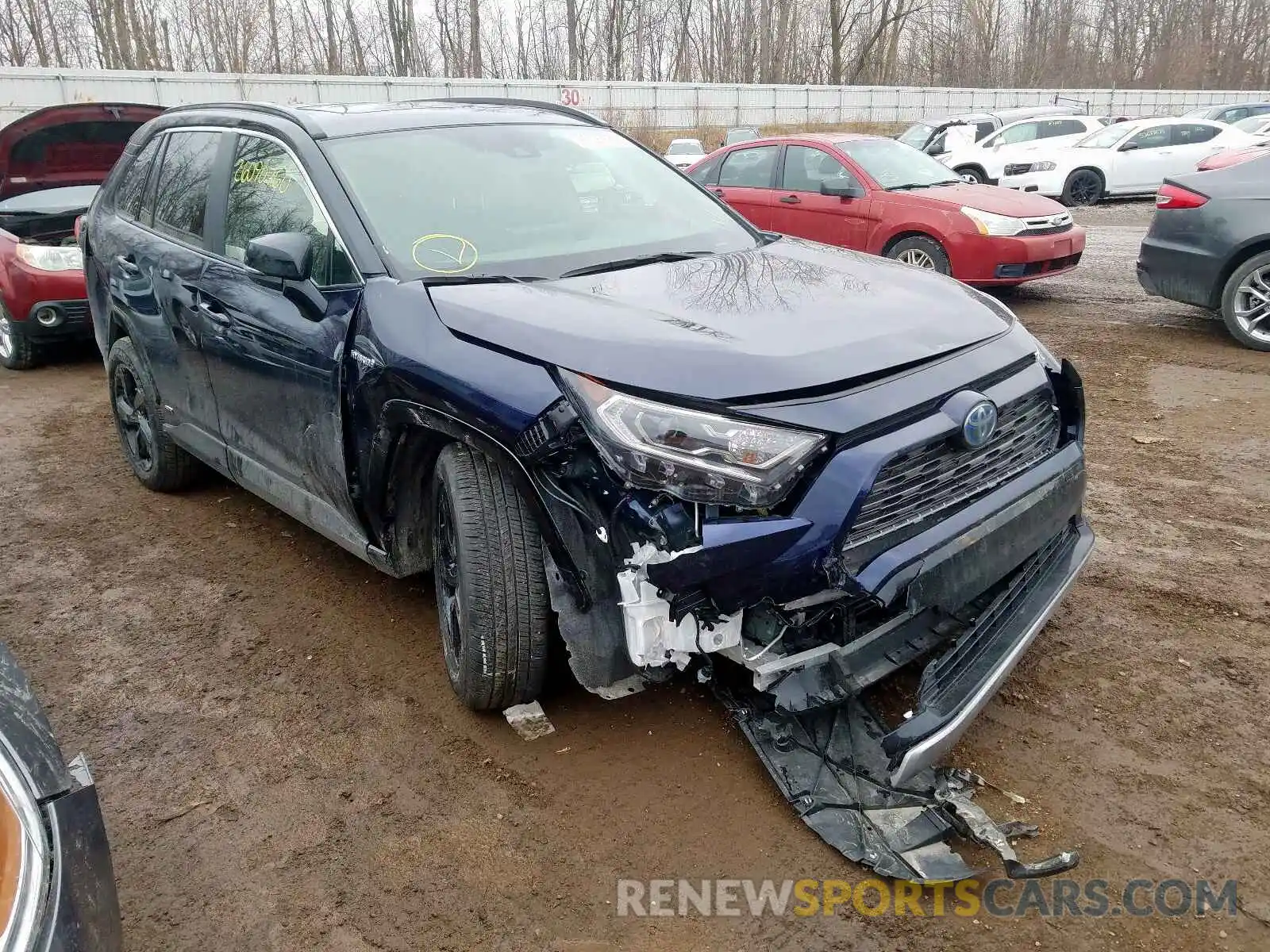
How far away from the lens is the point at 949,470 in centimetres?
254

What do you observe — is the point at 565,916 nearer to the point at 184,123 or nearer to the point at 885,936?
the point at 885,936

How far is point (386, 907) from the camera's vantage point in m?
2.37

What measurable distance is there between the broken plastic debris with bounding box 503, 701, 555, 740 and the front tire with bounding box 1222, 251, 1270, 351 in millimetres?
6432

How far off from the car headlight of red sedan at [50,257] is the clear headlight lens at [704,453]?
263 inches

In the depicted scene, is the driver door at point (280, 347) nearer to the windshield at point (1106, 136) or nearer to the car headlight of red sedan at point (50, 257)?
the car headlight of red sedan at point (50, 257)

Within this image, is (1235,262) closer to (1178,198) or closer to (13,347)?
(1178,198)

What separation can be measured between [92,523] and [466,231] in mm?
2775

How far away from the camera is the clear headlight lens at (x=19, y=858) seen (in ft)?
4.65

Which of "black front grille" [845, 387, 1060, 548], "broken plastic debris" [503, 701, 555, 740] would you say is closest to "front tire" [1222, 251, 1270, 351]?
"black front grille" [845, 387, 1060, 548]

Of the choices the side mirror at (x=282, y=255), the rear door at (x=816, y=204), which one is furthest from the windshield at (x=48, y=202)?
the rear door at (x=816, y=204)

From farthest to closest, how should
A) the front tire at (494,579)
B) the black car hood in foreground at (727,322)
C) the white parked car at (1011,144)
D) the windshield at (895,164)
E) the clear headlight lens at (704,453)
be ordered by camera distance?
the white parked car at (1011,144), the windshield at (895,164), the front tire at (494,579), the black car hood in foreground at (727,322), the clear headlight lens at (704,453)

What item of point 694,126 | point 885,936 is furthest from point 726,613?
point 694,126

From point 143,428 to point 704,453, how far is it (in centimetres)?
386

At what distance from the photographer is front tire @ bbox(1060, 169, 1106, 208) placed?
57.7ft
